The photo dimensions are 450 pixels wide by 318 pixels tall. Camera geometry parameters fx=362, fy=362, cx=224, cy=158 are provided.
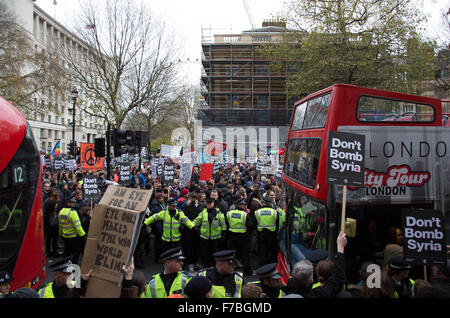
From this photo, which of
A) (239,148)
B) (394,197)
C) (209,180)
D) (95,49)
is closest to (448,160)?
(394,197)

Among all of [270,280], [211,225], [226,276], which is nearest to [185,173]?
[211,225]

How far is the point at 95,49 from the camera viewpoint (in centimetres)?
2244

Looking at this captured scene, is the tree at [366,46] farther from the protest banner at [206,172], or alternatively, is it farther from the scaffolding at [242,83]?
the scaffolding at [242,83]

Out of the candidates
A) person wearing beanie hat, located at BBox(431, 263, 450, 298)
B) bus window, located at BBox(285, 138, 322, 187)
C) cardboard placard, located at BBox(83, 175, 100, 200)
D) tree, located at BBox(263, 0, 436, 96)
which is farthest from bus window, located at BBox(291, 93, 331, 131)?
tree, located at BBox(263, 0, 436, 96)

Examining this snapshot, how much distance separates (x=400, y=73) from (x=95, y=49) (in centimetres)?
1868

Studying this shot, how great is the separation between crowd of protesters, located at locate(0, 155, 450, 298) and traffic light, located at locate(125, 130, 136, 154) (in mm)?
1771

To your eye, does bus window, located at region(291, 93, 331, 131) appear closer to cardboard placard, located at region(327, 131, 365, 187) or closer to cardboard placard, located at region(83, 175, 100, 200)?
cardboard placard, located at region(327, 131, 365, 187)

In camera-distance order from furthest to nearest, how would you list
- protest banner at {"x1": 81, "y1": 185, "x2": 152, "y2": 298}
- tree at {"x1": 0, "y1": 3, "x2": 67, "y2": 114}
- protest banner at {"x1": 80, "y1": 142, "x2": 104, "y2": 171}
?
tree at {"x1": 0, "y1": 3, "x2": 67, "y2": 114} < protest banner at {"x1": 80, "y1": 142, "x2": 104, "y2": 171} < protest banner at {"x1": 81, "y1": 185, "x2": 152, "y2": 298}

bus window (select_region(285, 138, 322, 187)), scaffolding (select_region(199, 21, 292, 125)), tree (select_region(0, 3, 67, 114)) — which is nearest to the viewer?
bus window (select_region(285, 138, 322, 187))

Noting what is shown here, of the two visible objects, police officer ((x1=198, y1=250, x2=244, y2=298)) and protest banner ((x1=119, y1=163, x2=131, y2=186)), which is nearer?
police officer ((x1=198, y1=250, x2=244, y2=298))

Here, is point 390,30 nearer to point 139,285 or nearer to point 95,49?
point 95,49

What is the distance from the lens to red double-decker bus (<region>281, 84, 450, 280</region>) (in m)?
4.60

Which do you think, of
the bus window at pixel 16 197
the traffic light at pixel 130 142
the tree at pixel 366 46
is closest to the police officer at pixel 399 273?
the bus window at pixel 16 197

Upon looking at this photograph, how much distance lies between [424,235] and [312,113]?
Result: 2509mm
